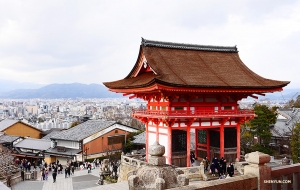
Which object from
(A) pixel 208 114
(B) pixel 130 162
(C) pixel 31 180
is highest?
(A) pixel 208 114

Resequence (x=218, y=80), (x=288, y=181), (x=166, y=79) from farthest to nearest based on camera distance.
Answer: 1. (x=218, y=80)
2. (x=166, y=79)
3. (x=288, y=181)

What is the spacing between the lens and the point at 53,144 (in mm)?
45594

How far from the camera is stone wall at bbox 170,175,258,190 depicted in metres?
5.95

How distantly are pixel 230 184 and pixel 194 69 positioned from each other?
1640 centimetres

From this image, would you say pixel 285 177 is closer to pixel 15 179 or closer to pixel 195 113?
pixel 195 113

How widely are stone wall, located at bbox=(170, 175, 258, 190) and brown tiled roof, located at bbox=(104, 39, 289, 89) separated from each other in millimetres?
11958

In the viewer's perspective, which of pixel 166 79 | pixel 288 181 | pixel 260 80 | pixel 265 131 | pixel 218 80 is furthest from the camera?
pixel 265 131

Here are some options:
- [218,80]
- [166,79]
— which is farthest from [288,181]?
[218,80]

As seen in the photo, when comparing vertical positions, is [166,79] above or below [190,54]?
below

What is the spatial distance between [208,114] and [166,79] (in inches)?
150

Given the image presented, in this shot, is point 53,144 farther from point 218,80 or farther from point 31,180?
point 218,80

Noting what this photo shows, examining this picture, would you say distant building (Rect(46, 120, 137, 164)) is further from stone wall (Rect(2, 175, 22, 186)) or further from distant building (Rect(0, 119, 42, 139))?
distant building (Rect(0, 119, 42, 139))

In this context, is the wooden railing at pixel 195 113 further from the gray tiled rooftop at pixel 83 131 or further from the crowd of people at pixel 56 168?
the gray tiled rooftop at pixel 83 131

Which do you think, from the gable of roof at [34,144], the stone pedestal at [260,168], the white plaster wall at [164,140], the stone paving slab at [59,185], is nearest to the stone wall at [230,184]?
the stone pedestal at [260,168]
